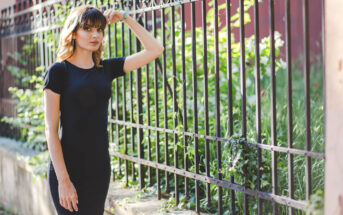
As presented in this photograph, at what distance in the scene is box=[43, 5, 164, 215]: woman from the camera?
299 cm

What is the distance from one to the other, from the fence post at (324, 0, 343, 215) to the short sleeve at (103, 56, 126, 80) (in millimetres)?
1599

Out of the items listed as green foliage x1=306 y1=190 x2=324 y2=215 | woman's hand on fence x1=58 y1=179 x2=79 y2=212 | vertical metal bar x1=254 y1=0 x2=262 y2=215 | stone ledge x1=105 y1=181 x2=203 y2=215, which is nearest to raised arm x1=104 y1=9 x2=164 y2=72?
vertical metal bar x1=254 y1=0 x2=262 y2=215

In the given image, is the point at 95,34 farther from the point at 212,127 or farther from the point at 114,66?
the point at 212,127

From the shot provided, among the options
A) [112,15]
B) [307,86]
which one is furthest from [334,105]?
[112,15]

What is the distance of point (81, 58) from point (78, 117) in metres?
0.38

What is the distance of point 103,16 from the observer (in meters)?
3.16

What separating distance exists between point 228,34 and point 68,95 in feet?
3.82

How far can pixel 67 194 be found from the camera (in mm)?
2994

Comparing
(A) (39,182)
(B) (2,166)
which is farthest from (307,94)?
(B) (2,166)

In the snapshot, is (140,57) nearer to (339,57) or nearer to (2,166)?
(339,57)

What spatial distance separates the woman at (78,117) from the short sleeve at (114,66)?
0.09m

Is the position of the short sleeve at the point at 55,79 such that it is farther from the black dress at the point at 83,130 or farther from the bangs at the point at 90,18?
the bangs at the point at 90,18

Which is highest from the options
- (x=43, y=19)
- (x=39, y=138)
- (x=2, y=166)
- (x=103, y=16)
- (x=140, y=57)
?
(x=43, y=19)

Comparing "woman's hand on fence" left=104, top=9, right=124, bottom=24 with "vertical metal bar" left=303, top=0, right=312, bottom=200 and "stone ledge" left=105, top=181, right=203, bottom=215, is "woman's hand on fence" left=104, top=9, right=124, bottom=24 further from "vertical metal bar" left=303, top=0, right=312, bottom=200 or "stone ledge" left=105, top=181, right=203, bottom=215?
"stone ledge" left=105, top=181, right=203, bottom=215
